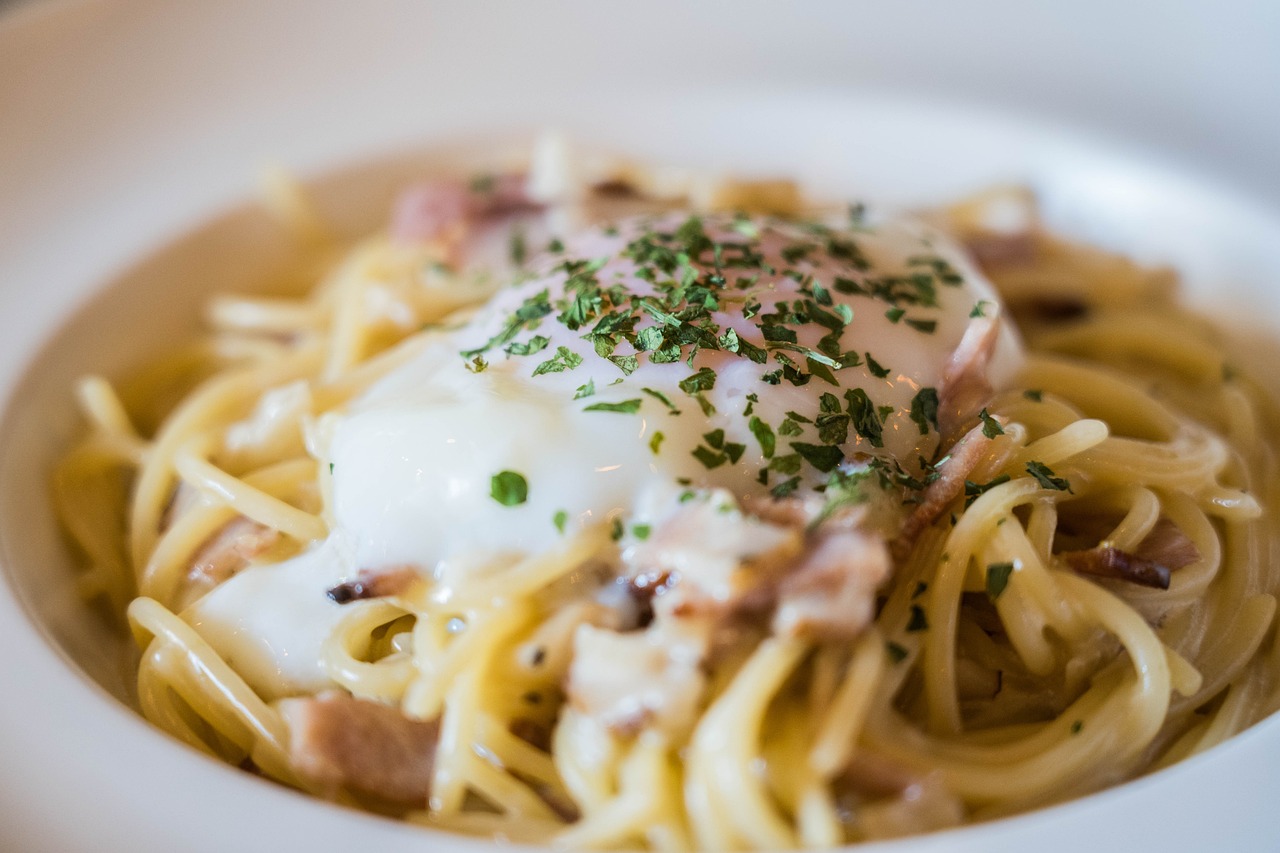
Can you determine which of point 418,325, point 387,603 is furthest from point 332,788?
point 418,325

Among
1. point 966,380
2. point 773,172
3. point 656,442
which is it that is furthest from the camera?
point 773,172

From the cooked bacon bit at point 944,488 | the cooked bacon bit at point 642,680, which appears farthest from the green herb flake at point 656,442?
the cooked bacon bit at point 944,488

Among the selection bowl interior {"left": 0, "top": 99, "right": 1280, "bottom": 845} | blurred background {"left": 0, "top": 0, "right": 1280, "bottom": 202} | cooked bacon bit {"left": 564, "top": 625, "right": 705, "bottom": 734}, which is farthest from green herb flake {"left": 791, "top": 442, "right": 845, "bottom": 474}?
blurred background {"left": 0, "top": 0, "right": 1280, "bottom": 202}

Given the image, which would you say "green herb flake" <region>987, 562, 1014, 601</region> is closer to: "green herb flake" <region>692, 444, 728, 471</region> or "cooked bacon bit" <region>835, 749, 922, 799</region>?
"cooked bacon bit" <region>835, 749, 922, 799</region>

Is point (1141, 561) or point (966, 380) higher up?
point (966, 380)

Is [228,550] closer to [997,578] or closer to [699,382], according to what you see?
[699,382]

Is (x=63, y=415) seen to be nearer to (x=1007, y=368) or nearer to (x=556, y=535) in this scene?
(x=556, y=535)

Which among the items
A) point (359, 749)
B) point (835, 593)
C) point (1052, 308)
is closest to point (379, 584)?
point (359, 749)
